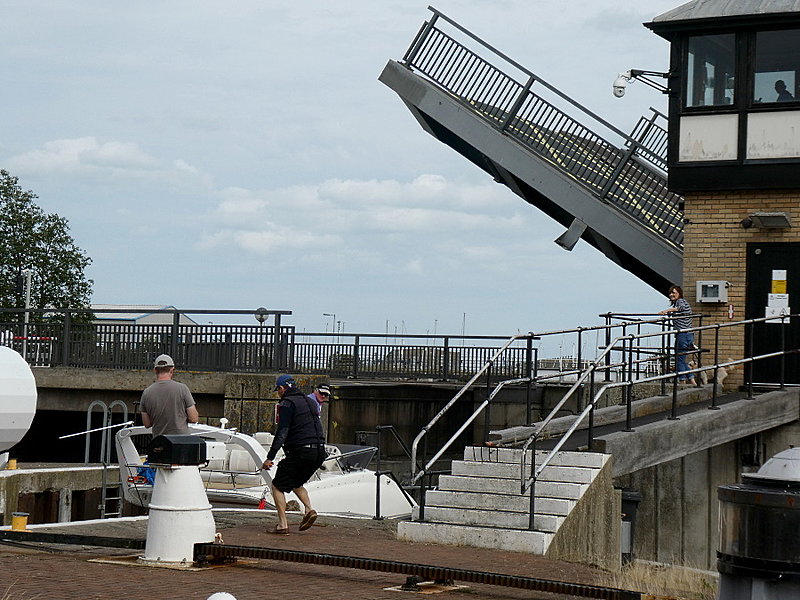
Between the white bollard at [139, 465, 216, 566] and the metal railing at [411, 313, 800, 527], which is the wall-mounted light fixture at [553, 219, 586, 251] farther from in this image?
the white bollard at [139, 465, 216, 566]

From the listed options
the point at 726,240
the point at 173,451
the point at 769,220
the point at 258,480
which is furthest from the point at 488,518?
the point at 726,240

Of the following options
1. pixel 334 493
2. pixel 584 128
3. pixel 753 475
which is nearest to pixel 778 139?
pixel 584 128

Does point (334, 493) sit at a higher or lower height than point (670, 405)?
lower

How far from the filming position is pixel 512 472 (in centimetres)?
1341

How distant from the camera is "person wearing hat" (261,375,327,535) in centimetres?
1288

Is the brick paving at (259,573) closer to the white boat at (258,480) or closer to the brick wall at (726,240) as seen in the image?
the white boat at (258,480)

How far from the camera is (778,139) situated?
66.8 ft

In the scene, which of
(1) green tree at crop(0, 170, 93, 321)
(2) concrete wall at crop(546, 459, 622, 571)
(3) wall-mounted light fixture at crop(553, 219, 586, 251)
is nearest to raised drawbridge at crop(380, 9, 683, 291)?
(3) wall-mounted light fixture at crop(553, 219, 586, 251)

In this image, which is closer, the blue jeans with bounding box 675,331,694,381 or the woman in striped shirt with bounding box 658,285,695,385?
the blue jeans with bounding box 675,331,694,381

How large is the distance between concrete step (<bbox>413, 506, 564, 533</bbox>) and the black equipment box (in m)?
3.45

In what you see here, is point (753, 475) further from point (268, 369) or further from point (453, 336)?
point (453, 336)

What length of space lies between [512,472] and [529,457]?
32cm

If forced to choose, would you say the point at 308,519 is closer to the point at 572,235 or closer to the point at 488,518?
the point at 488,518

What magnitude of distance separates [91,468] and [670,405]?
365 inches
